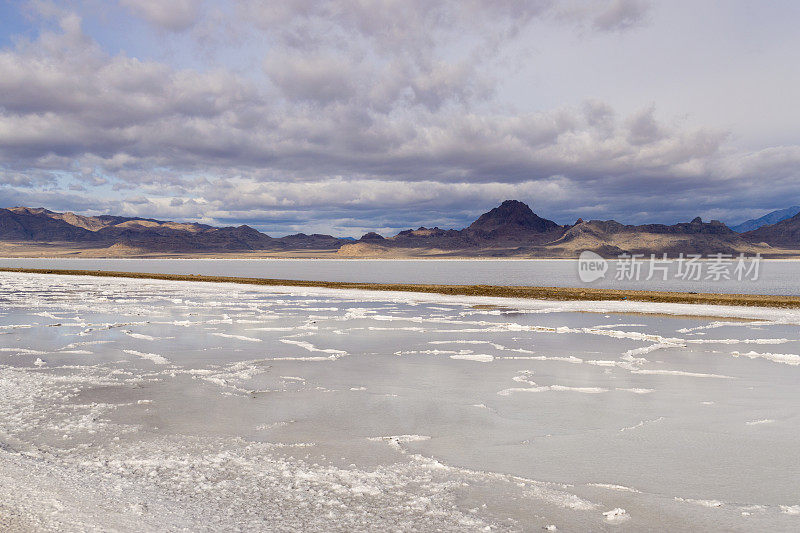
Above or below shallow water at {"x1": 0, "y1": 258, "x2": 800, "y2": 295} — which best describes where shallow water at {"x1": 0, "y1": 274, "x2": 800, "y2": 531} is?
below

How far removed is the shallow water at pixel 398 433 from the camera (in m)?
4.12

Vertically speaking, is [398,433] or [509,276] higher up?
[509,276]

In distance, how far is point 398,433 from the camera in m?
5.95

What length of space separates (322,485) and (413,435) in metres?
1.54

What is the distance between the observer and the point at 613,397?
7.50m

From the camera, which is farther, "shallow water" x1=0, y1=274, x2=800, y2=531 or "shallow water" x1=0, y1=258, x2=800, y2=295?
"shallow water" x1=0, y1=258, x2=800, y2=295

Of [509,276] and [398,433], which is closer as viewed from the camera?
[398,433]

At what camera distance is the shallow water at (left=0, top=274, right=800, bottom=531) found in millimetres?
4121

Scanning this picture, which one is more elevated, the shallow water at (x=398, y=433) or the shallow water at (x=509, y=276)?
the shallow water at (x=509, y=276)

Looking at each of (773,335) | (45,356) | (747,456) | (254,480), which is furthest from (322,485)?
(773,335)

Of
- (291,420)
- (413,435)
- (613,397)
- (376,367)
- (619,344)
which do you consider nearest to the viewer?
(413,435)

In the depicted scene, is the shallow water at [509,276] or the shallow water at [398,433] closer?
the shallow water at [398,433]

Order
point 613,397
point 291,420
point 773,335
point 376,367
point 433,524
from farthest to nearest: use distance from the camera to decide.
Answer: point 773,335 → point 376,367 → point 613,397 → point 291,420 → point 433,524

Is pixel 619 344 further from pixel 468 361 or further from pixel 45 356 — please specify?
pixel 45 356
